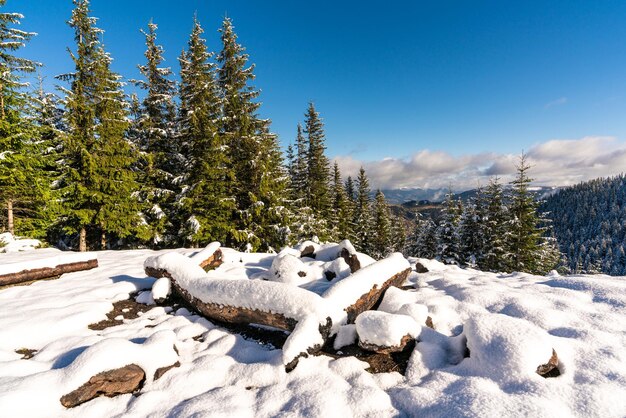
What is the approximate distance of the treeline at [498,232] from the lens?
20891 millimetres

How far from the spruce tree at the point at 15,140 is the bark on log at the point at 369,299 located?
1744 centimetres

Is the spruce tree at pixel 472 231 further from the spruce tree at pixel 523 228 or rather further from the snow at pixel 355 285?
the snow at pixel 355 285

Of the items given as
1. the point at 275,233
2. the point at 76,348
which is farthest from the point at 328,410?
the point at 275,233

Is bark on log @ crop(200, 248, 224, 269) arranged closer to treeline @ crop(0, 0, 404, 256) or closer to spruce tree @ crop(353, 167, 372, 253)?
treeline @ crop(0, 0, 404, 256)

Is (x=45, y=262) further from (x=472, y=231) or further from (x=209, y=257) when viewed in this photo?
(x=472, y=231)

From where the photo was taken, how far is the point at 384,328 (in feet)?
13.9

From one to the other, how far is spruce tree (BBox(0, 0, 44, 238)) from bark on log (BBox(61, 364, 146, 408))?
15322 millimetres

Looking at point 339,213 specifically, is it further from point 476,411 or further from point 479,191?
point 476,411

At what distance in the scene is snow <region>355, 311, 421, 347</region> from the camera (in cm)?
421

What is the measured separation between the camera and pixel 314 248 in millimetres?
9977

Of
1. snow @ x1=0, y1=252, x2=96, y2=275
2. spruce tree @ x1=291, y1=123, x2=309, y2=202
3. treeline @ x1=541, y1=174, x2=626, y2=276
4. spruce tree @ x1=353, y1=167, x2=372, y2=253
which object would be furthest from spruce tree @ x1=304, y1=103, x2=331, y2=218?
treeline @ x1=541, y1=174, x2=626, y2=276

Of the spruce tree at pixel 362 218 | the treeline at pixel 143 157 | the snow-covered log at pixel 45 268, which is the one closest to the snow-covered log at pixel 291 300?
the snow-covered log at pixel 45 268

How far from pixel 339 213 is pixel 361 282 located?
92.6 feet

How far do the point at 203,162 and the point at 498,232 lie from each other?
23701 millimetres
